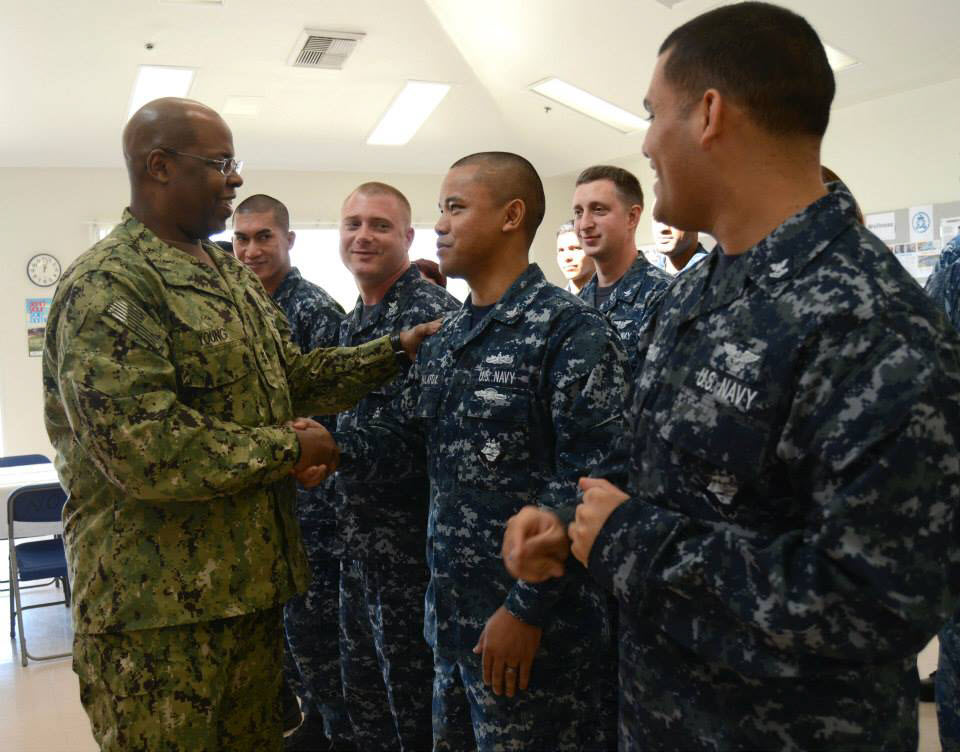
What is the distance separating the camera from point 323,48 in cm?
757

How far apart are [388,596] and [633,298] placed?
157 cm

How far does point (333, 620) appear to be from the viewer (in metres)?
3.08

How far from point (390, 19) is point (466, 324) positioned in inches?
240

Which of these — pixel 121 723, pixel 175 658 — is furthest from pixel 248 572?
pixel 121 723

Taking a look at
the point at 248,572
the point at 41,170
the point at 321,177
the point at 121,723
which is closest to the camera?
the point at 121,723

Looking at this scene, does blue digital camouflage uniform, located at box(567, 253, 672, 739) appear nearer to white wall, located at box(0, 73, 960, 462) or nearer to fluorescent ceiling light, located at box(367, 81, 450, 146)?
white wall, located at box(0, 73, 960, 462)

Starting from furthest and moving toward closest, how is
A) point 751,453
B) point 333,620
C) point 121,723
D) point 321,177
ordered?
point 321,177, point 333,620, point 121,723, point 751,453

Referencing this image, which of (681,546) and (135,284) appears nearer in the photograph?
(681,546)

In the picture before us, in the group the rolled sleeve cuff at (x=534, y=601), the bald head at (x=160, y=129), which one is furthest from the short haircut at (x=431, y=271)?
the rolled sleeve cuff at (x=534, y=601)

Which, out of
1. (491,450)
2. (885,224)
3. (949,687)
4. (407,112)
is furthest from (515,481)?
(407,112)

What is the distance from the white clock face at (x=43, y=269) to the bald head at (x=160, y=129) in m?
7.89

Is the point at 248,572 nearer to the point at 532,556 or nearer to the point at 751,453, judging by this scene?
the point at 532,556

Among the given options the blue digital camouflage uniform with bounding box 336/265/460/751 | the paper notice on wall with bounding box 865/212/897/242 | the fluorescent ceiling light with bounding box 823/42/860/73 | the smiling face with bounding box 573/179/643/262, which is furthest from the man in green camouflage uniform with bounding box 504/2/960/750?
the paper notice on wall with bounding box 865/212/897/242

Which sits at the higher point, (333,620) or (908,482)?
(908,482)
